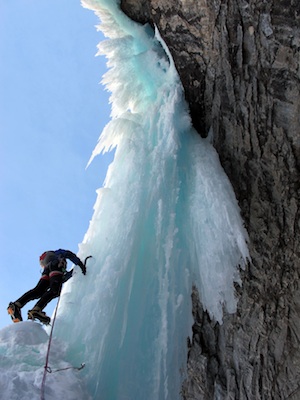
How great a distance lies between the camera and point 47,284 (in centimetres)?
597

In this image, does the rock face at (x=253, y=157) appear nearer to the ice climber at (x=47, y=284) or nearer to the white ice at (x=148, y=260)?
the white ice at (x=148, y=260)

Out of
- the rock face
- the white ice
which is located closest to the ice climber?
the white ice

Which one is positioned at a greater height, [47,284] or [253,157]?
[253,157]

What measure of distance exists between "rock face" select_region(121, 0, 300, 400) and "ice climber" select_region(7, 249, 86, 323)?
1.62m

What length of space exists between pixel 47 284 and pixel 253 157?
303cm

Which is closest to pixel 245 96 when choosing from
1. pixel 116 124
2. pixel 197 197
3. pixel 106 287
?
pixel 197 197

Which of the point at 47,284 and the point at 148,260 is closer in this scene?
the point at 148,260

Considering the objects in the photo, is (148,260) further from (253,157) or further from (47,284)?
(253,157)

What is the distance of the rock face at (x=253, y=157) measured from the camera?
5.12 metres

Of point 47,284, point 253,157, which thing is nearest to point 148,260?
point 47,284

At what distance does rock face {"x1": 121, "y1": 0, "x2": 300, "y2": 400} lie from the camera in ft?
16.8

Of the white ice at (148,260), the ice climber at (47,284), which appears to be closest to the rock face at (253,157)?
the white ice at (148,260)

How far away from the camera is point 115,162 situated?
678 centimetres

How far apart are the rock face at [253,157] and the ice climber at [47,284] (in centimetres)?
162
